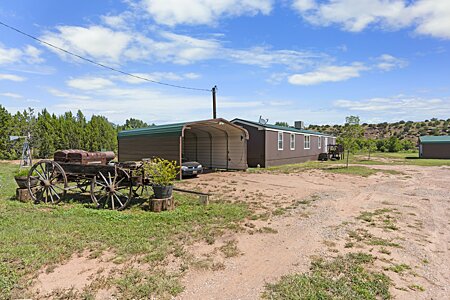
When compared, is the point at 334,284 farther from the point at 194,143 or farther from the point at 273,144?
the point at 194,143

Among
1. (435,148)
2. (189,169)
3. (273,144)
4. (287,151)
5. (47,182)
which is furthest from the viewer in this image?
(435,148)

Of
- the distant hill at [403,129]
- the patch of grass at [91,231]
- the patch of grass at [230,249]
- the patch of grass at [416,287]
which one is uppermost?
the distant hill at [403,129]

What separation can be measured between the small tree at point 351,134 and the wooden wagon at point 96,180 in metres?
15.5

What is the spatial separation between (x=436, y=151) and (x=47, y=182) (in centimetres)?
3259

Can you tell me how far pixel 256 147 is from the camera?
17.8 m

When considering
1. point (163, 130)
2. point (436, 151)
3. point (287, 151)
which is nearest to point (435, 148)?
point (436, 151)

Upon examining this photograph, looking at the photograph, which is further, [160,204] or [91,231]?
[160,204]

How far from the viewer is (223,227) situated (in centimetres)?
534

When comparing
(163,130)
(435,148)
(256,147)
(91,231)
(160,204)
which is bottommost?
(91,231)

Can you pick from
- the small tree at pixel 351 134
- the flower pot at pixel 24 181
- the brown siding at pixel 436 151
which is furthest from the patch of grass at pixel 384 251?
the brown siding at pixel 436 151

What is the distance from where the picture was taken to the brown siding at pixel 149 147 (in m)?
12.9

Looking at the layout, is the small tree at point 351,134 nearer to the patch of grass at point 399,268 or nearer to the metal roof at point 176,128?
the metal roof at point 176,128

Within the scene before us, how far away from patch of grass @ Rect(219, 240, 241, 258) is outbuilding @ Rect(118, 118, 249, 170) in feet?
27.1

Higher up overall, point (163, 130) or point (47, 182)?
point (163, 130)
